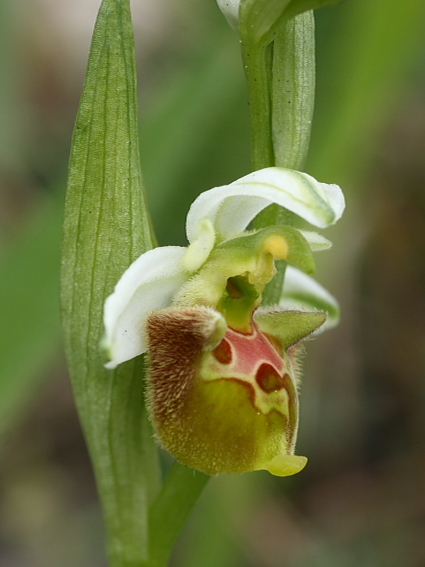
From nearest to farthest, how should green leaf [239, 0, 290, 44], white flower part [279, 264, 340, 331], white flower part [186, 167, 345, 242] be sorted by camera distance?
1. white flower part [186, 167, 345, 242]
2. green leaf [239, 0, 290, 44]
3. white flower part [279, 264, 340, 331]

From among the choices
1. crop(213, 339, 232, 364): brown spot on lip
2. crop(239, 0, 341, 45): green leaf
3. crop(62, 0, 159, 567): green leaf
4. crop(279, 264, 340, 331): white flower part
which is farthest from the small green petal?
crop(239, 0, 341, 45): green leaf

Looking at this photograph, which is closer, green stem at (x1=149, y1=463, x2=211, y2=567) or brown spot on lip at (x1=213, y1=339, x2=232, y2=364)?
brown spot on lip at (x1=213, y1=339, x2=232, y2=364)

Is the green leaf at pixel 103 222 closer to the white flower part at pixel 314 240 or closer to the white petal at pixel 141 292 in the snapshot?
the white petal at pixel 141 292

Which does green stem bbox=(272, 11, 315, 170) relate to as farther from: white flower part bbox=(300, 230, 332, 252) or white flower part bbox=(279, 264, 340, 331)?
white flower part bbox=(279, 264, 340, 331)

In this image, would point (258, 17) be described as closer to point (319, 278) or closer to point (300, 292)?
point (300, 292)

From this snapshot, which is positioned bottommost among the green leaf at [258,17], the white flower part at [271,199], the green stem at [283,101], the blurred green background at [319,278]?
the blurred green background at [319,278]

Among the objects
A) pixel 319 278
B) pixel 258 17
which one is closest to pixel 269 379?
pixel 258 17

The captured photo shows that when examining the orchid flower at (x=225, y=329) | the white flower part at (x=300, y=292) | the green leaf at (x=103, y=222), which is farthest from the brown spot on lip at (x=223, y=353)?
the white flower part at (x=300, y=292)
